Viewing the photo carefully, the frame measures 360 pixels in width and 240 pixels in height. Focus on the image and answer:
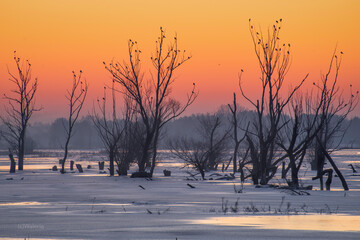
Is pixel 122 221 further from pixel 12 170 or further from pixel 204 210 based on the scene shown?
pixel 12 170

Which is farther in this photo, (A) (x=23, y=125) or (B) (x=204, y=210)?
(A) (x=23, y=125)

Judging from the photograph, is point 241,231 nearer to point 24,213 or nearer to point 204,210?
point 204,210

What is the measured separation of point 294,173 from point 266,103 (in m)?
4.20

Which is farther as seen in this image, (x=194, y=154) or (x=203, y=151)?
(x=203, y=151)

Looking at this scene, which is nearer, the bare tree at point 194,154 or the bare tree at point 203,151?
the bare tree at point 194,154

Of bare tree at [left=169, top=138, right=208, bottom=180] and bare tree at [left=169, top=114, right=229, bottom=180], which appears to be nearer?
bare tree at [left=169, top=138, right=208, bottom=180]

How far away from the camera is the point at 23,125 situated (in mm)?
35625

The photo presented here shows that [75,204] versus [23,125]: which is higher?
[23,125]

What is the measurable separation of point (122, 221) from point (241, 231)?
7.00ft

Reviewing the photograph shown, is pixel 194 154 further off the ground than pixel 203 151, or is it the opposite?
pixel 203 151

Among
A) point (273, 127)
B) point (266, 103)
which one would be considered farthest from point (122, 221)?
point (266, 103)

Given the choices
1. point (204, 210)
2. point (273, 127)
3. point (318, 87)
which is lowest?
point (204, 210)

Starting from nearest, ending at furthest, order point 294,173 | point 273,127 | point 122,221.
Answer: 1. point 122,221
2. point 294,173
3. point 273,127

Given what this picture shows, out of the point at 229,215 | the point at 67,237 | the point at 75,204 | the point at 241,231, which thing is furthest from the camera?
the point at 75,204
